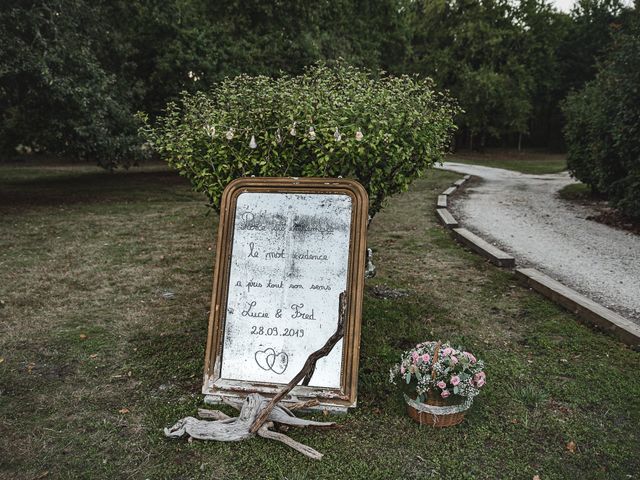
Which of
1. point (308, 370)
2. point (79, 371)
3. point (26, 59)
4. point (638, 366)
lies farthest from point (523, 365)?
point (26, 59)

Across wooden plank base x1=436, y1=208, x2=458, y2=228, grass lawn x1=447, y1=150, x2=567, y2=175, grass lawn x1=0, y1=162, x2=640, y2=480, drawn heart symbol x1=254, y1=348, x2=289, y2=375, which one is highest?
grass lawn x1=447, y1=150, x2=567, y2=175

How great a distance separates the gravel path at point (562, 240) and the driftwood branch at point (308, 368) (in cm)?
361

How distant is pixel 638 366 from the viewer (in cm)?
401

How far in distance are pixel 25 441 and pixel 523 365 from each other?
3560mm

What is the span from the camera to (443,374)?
10.6 ft

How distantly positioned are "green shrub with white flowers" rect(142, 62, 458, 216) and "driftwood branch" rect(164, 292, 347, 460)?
1.45m

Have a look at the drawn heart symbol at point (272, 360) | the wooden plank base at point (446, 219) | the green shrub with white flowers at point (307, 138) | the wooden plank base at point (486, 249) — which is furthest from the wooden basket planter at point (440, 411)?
the wooden plank base at point (446, 219)

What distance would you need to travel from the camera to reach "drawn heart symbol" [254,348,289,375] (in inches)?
133

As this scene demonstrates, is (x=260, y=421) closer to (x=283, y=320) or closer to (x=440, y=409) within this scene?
(x=283, y=320)

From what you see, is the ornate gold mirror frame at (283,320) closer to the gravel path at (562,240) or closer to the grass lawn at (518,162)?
the gravel path at (562,240)

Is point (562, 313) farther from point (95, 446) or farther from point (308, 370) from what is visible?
point (95, 446)

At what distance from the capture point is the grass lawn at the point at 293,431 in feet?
9.50

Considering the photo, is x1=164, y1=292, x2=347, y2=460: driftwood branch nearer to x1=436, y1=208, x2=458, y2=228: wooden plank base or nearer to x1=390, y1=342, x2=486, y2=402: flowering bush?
x1=390, y1=342, x2=486, y2=402: flowering bush

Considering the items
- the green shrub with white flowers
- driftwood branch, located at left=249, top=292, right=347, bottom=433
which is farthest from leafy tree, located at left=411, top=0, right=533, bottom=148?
driftwood branch, located at left=249, top=292, right=347, bottom=433
